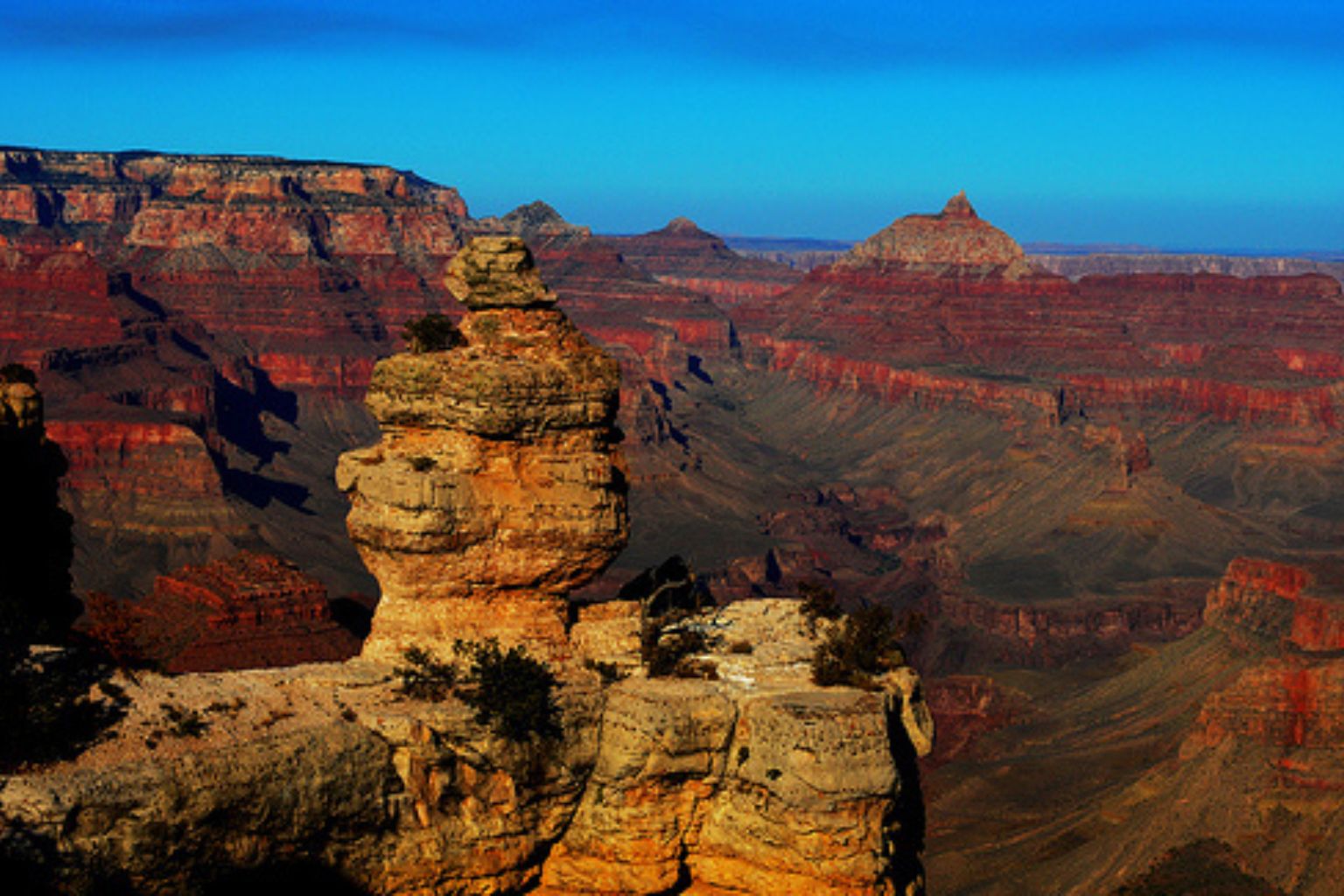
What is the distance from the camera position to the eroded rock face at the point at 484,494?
119ft

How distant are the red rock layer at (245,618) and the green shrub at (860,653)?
125ft

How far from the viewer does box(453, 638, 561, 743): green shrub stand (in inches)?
1331

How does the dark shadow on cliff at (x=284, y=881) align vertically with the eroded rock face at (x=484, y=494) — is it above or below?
below

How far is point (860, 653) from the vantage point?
3691 centimetres

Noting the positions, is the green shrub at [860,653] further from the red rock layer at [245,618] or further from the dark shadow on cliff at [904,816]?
the red rock layer at [245,618]

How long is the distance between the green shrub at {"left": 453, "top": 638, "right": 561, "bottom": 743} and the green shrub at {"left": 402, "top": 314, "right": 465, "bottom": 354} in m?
7.07

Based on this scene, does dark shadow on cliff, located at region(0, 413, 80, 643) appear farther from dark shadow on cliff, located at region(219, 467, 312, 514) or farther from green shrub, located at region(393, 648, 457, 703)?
dark shadow on cliff, located at region(219, 467, 312, 514)

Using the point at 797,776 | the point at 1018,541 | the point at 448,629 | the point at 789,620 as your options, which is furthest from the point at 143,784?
the point at 1018,541

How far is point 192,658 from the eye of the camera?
2778 inches

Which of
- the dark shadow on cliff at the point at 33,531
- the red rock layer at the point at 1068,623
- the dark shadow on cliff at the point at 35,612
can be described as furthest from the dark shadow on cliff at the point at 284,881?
the red rock layer at the point at 1068,623

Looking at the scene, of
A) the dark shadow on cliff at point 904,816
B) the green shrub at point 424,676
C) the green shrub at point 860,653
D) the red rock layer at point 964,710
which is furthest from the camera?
the red rock layer at point 964,710

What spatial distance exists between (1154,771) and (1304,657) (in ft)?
36.6

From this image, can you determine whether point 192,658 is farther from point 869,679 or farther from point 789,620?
point 869,679

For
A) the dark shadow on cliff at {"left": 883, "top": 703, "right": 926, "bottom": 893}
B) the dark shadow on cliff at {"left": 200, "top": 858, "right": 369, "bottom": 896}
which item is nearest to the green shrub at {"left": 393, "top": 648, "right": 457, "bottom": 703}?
the dark shadow on cliff at {"left": 200, "top": 858, "right": 369, "bottom": 896}
